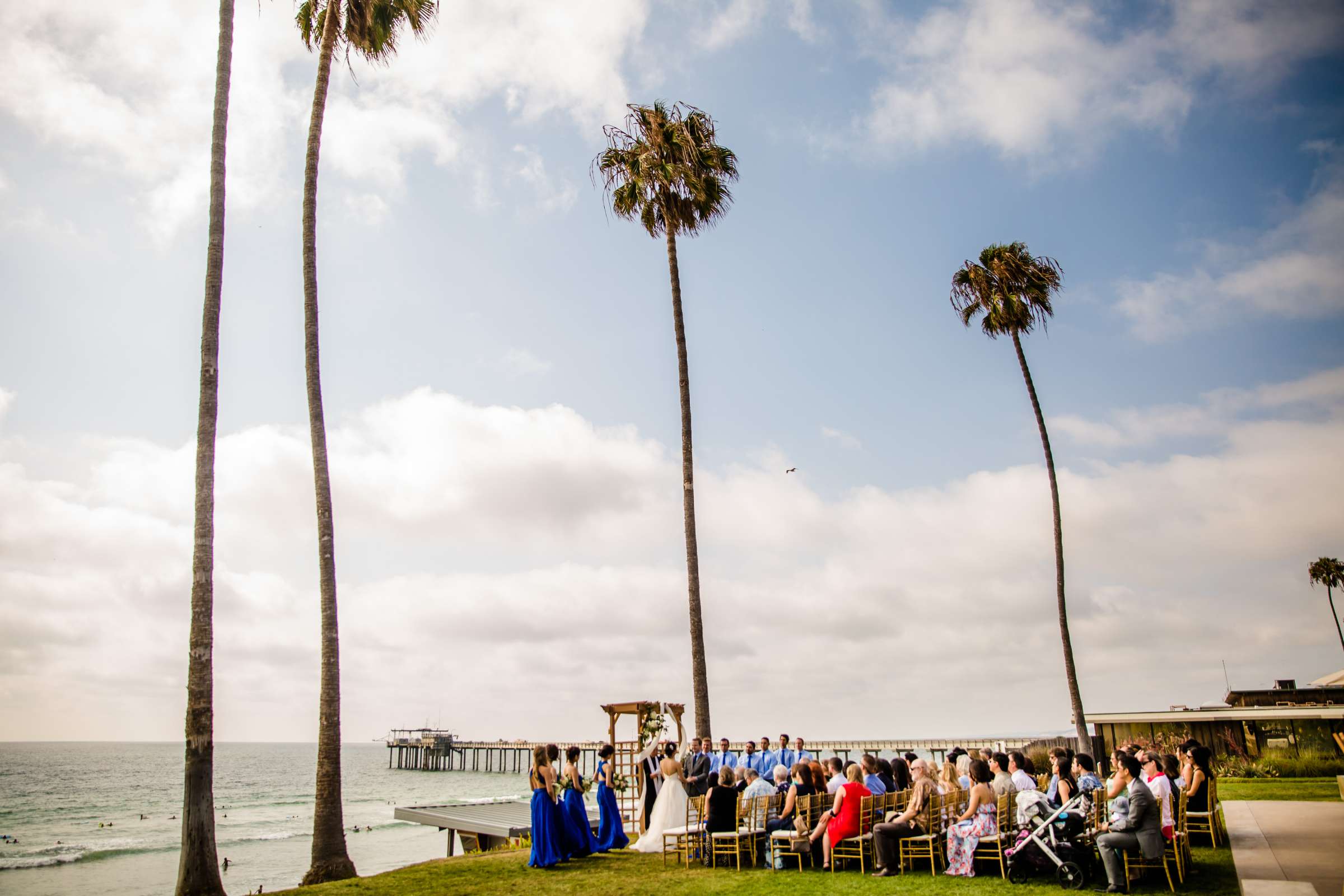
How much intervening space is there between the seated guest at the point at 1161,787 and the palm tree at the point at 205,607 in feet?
37.9

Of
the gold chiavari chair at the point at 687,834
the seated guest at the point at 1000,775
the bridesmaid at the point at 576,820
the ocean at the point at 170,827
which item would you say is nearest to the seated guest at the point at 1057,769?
the seated guest at the point at 1000,775

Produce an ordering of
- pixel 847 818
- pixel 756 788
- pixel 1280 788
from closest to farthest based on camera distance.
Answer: pixel 847 818, pixel 756 788, pixel 1280 788

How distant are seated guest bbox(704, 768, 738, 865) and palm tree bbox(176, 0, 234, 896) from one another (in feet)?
21.3

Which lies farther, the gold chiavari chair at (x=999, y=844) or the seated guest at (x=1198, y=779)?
the seated guest at (x=1198, y=779)

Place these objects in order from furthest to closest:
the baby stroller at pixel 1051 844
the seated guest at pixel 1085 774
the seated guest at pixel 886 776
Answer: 1. the seated guest at pixel 886 776
2. the seated guest at pixel 1085 774
3. the baby stroller at pixel 1051 844

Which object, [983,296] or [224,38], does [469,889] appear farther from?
[983,296]

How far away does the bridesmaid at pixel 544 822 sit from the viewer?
39.8ft

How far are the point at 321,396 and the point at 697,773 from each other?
9.59 m

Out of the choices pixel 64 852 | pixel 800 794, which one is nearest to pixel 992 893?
pixel 800 794

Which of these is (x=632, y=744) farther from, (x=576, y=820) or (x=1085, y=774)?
(x=1085, y=774)

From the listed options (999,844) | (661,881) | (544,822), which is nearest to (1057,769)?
(999,844)

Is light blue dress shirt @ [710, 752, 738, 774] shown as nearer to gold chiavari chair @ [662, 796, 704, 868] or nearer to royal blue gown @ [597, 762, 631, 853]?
gold chiavari chair @ [662, 796, 704, 868]

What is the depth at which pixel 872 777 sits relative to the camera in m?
12.4

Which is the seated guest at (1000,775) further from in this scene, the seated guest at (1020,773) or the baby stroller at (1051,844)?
the baby stroller at (1051,844)
